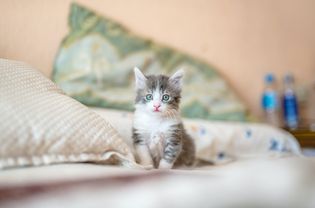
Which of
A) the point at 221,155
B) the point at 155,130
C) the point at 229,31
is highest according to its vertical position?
the point at 229,31

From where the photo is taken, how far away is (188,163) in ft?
3.16

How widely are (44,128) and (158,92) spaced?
42 cm

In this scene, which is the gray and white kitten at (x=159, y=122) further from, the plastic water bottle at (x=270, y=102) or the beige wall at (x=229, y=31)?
the plastic water bottle at (x=270, y=102)

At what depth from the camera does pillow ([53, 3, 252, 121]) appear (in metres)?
1.25

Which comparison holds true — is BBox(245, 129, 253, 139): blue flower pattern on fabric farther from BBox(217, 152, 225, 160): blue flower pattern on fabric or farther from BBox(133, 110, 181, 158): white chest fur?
BBox(133, 110, 181, 158): white chest fur

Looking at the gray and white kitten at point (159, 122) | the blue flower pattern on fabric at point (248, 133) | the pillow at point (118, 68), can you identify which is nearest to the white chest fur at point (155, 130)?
the gray and white kitten at point (159, 122)

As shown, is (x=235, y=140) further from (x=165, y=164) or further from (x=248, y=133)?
(x=165, y=164)

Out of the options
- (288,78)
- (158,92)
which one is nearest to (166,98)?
(158,92)

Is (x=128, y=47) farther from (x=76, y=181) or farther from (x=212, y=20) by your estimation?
(x=76, y=181)

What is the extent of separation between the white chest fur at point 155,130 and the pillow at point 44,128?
211 mm

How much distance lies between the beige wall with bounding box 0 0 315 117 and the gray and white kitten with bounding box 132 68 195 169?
0.42m

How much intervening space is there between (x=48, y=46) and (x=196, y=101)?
763 millimetres

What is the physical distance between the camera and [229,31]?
72.2 inches

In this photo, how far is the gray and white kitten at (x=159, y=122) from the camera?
2.92 ft
